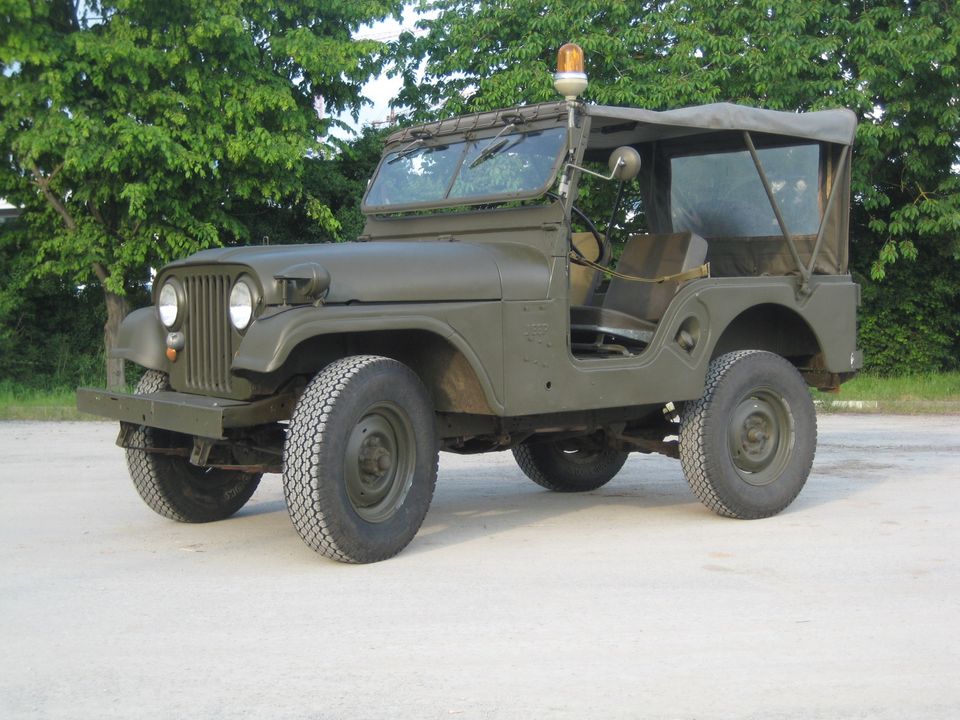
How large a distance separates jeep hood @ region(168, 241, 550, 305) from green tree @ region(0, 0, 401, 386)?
8686 mm

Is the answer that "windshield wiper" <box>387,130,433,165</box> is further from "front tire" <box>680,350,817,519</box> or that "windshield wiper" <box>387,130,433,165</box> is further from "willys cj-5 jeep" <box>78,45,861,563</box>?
"front tire" <box>680,350,817,519</box>

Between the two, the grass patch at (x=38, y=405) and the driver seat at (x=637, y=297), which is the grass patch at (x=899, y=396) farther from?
the grass patch at (x=38, y=405)

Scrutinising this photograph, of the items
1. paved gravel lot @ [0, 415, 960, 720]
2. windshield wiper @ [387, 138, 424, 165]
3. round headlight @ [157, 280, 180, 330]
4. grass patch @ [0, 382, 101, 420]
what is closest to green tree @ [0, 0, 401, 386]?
grass patch @ [0, 382, 101, 420]

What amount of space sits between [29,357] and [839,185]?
13251mm

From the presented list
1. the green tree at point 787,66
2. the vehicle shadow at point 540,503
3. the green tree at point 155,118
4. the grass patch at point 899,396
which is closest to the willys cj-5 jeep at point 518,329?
the vehicle shadow at point 540,503

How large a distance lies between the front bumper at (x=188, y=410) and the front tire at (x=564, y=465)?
2542 millimetres

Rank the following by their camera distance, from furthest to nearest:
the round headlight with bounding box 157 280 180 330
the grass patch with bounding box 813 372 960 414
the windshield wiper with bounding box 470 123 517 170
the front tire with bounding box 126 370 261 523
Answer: the grass patch with bounding box 813 372 960 414
the windshield wiper with bounding box 470 123 517 170
the front tire with bounding box 126 370 261 523
the round headlight with bounding box 157 280 180 330

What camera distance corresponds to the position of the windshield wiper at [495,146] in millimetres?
6891

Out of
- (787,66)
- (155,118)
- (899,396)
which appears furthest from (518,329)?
(787,66)

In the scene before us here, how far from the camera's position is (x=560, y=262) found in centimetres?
644

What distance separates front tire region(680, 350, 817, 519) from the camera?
6.86m

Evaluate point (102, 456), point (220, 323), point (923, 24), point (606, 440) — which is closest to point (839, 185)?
point (606, 440)

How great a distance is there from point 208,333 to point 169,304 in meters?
0.35

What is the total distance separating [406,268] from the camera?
5906 millimetres
